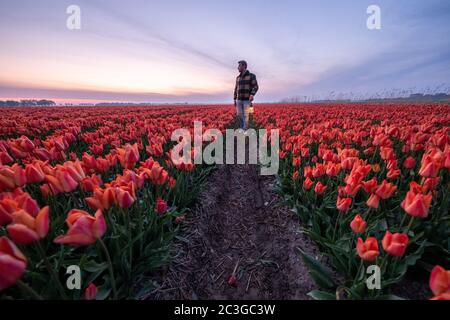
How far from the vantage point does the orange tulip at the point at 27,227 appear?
46.8 inches

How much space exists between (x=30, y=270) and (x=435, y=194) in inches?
154

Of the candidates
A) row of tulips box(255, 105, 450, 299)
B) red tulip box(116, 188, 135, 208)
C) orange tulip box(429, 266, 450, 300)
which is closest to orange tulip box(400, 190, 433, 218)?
row of tulips box(255, 105, 450, 299)

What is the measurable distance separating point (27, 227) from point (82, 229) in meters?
0.25

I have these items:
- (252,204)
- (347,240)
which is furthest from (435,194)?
(252,204)

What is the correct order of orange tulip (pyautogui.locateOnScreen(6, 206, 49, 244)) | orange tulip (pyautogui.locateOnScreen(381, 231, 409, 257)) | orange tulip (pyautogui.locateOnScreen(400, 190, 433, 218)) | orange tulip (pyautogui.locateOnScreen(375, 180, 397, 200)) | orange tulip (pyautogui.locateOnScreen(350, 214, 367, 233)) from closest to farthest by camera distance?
orange tulip (pyautogui.locateOnScreen(6, 206, 49, 244)), orange tulip (pyautogui.locateOnScreen(381, 231, 409, 257)), orange tulip (pyautogui.locateOnScreen(400, 190, 433, 218)), orange tulip (pyautogui.locateOnScreen(350, 214, 367, 233)), orange tulip (pyautogui.locateOnScreen(375, 180, 397, 200))

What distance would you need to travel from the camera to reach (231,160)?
6508 millimetres

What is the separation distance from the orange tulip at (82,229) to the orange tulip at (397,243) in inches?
70.3

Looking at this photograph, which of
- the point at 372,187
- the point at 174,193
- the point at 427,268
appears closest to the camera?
the point at 427,268

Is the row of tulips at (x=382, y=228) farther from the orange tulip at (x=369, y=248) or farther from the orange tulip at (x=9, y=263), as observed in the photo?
the orange tulip at (x=9, y=263)

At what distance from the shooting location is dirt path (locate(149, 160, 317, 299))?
2.38 m

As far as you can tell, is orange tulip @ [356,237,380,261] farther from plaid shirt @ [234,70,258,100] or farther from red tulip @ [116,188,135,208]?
plaid shirt @ [234,70,258,100]

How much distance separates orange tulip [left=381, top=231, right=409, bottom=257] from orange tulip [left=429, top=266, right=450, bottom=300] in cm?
30
